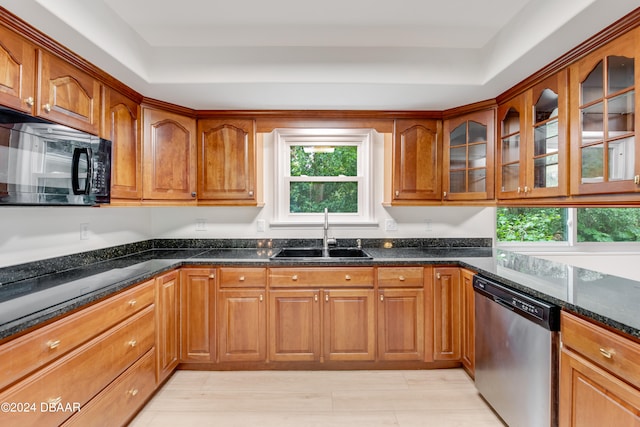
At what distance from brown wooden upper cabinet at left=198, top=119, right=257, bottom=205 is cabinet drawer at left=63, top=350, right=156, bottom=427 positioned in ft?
4.26

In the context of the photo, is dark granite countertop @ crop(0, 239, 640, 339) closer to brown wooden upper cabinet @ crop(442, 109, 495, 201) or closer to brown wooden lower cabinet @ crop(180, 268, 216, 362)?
brown wooden lower cabinet @ crop(180, 268, 216, 362)

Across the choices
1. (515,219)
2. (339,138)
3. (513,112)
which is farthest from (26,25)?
(515,219)

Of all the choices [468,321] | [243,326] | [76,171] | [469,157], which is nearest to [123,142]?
[76,171]

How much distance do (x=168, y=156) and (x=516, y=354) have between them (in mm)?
2700

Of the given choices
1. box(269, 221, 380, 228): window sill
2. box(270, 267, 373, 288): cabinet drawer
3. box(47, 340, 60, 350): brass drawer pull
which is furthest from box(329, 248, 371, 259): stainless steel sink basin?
box(47, 340, 60, 350): brass drawer pull

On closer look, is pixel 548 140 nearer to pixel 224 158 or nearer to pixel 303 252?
pixel 303 252

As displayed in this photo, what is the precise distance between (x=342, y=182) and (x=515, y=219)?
1.71 metres

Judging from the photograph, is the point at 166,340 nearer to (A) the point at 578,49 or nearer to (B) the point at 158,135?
(B) the point at 158,135

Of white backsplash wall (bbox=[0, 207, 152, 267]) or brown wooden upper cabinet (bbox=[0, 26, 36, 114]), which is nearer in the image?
brown wooden upper cabinet (bbox=[0, 26, 36, 114])

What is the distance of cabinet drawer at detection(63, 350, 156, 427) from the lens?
56.3 inches

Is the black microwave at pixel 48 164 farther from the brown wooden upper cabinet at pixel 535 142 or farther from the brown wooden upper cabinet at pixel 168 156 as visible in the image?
the brown wooden upper cabinet at pixel 535 142

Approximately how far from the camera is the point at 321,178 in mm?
2963

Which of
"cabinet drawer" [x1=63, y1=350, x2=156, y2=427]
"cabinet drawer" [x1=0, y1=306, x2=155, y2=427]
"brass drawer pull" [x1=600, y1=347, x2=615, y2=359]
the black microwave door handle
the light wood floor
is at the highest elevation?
the black microwave door handle

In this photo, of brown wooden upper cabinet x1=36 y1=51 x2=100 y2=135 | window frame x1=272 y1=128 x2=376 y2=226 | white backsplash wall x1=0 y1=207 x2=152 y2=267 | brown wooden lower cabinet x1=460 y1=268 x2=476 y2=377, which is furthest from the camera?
window frame x1=272 y1=128 x2=376 y2=226
